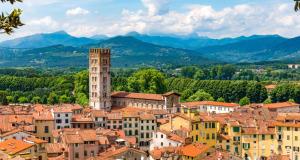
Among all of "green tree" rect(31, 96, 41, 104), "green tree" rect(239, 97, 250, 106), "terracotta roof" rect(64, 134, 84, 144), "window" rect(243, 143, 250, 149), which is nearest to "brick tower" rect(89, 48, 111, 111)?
"green tree" rect(31, 96, 41, 104)

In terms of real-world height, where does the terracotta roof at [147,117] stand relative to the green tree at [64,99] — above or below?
above

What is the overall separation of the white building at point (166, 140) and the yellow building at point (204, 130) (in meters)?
2.84

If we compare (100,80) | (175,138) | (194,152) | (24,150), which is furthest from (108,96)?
(24,150)

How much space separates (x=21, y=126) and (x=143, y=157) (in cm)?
1799

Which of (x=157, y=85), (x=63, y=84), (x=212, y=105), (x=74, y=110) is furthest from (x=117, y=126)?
(x=63, y=84)

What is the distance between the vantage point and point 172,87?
127688 millimetres

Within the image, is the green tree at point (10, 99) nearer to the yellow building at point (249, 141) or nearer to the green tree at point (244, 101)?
the green tree at point (244, 101)

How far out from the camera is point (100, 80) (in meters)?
89.9

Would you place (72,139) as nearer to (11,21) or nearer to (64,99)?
(11,21)

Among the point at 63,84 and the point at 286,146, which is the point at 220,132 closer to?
the point at 286,146

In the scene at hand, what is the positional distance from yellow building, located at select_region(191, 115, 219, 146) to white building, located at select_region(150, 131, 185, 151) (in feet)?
9.33

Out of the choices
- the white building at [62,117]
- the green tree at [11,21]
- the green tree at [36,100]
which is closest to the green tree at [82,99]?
the green tree at [36,100]

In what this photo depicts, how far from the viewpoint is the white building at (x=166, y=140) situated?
5188cm

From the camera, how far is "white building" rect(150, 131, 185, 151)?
51878 millimetres
